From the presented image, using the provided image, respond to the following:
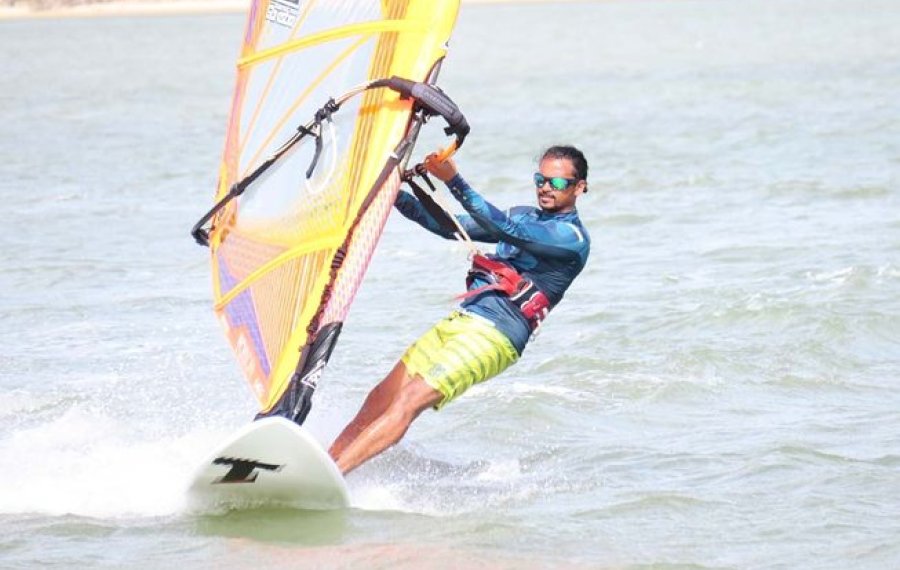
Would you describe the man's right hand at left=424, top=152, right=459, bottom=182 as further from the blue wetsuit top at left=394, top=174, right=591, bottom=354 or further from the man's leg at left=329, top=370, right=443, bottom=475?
the man's leg at left=329, top=370, right=443, bottom=475

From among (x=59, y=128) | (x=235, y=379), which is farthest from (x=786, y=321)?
(x=59, y=128)

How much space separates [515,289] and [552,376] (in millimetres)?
2542

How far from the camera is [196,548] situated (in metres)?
6.45

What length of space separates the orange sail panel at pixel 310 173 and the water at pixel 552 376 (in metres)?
0.72

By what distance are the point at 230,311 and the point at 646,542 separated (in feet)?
7.17

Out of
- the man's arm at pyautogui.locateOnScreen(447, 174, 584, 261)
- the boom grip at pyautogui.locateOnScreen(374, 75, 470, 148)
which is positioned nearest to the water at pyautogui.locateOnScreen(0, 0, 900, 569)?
the man's arm at pyautogui.locateOnScreen(447, 174, 584, 261)

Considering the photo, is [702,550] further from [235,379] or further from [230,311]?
[235,379]

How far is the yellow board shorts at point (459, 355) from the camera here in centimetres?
696

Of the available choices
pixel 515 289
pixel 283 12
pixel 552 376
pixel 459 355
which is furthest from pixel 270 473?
pixel 552 376

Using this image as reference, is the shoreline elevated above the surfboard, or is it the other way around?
the shoreline

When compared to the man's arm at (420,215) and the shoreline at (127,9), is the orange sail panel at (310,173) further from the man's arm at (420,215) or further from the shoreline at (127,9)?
the shoreline at (127,9)

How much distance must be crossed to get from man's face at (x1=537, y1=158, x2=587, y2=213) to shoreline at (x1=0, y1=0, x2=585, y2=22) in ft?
292

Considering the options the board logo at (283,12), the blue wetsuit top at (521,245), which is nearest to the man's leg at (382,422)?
the blue wetsuit top at (521,245)

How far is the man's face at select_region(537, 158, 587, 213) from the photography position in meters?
7.04
